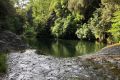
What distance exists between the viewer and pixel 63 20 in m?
79.2

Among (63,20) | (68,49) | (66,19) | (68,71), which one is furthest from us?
(63,20)

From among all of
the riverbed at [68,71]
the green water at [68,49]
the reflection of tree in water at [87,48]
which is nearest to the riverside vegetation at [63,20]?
the riverbed at [68,71]

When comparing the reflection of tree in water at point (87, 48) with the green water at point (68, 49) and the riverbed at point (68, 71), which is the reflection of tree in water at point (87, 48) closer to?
the green water at point (68, 49)

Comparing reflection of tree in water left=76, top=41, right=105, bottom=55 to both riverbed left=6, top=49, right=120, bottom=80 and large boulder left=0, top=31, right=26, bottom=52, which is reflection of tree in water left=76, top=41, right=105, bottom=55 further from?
riverbed left=6, top=49, right=120, bottom=80

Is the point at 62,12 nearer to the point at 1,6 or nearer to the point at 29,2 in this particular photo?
the point at 29,2

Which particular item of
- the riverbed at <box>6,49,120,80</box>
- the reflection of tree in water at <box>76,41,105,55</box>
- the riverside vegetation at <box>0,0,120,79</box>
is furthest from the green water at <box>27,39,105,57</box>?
the riverbed at <box>6,49,120,80</box>

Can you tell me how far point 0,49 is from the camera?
90.9 ft

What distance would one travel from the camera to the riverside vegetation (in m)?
38.5

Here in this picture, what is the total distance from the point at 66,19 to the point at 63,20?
153 cm

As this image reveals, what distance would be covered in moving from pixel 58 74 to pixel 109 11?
3467cm

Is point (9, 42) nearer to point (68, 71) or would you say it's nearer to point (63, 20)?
point (68, 71)

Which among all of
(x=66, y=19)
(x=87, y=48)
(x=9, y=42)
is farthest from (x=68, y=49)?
(x=66, y=19)

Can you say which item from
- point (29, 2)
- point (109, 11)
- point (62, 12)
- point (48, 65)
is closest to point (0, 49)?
A: point (48, 65)

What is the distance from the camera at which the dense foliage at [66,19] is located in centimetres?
4116
